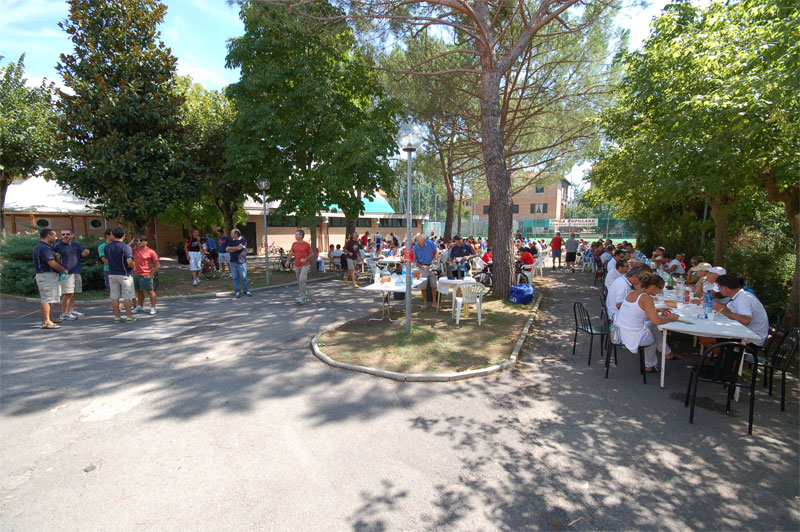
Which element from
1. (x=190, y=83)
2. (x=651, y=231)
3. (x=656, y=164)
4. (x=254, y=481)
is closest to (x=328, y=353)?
(x=254, y=481)

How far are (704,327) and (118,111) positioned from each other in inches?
541

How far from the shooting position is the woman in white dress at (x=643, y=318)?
4.64 m

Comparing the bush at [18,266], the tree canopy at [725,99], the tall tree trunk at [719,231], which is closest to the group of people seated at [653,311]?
the tree canopy at [725,99]

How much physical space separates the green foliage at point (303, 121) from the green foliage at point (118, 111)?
229cm

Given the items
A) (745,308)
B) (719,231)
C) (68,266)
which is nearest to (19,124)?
(68,266)

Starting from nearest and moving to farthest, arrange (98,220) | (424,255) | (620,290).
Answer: (620,290)
(424,255)
(98,220)

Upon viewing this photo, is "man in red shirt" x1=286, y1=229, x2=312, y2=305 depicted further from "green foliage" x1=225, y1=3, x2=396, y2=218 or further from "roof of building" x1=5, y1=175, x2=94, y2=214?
"roof of building" x1=5, y1=175, x2=94, y2=214

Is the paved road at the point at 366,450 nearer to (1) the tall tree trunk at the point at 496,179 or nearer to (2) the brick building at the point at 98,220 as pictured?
(1) the tall tree trunk at the point at 496,179

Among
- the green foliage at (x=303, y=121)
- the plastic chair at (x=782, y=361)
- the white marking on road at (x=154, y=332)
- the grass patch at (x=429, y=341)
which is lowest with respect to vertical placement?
the grass patch at (x=429, y=341)

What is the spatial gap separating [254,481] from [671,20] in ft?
Answer: 35.0

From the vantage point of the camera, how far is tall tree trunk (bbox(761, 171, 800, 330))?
6.08 m

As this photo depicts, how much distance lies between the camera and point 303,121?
43.1ft

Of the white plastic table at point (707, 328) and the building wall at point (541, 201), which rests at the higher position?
the building wall at point (541, 201)

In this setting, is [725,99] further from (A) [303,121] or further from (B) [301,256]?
(A) [303,121]
